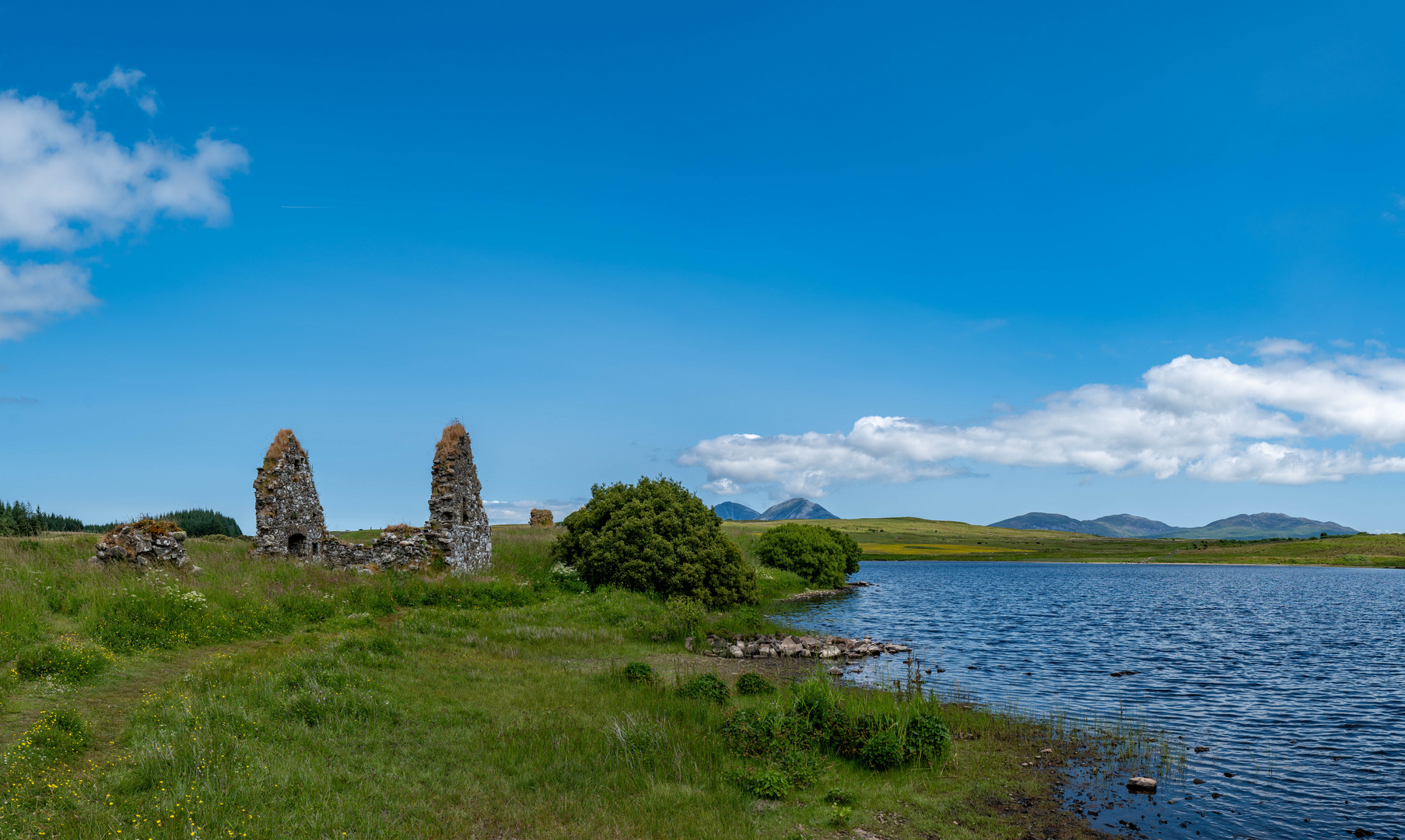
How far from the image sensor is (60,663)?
49.8ft

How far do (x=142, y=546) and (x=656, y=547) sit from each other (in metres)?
21.3

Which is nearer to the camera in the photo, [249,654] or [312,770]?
[312,770]

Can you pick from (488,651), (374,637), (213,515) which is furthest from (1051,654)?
(213,515)

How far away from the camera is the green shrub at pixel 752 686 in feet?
64.0

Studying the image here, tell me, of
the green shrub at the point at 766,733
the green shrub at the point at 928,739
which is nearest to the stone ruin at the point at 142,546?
the green shrub at the point at 766,733

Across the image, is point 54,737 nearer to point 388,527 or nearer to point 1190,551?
point 388,527

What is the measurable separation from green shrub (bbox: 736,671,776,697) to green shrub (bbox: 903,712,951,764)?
5.16 metres

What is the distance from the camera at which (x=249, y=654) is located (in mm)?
18141

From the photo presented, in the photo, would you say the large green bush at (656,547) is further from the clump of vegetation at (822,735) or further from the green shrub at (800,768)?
the green shrub at (800,768)

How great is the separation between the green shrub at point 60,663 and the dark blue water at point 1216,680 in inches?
816

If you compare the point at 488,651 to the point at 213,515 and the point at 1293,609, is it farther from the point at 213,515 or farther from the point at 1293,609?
the point at 1293,609

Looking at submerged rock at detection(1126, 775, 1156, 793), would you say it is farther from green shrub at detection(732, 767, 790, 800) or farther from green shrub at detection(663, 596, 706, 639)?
green shrub at detection(663, 596, 706, 639)

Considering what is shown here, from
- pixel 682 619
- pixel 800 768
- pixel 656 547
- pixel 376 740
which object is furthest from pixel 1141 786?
pixel 656 547

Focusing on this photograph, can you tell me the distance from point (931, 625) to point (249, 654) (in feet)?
120
